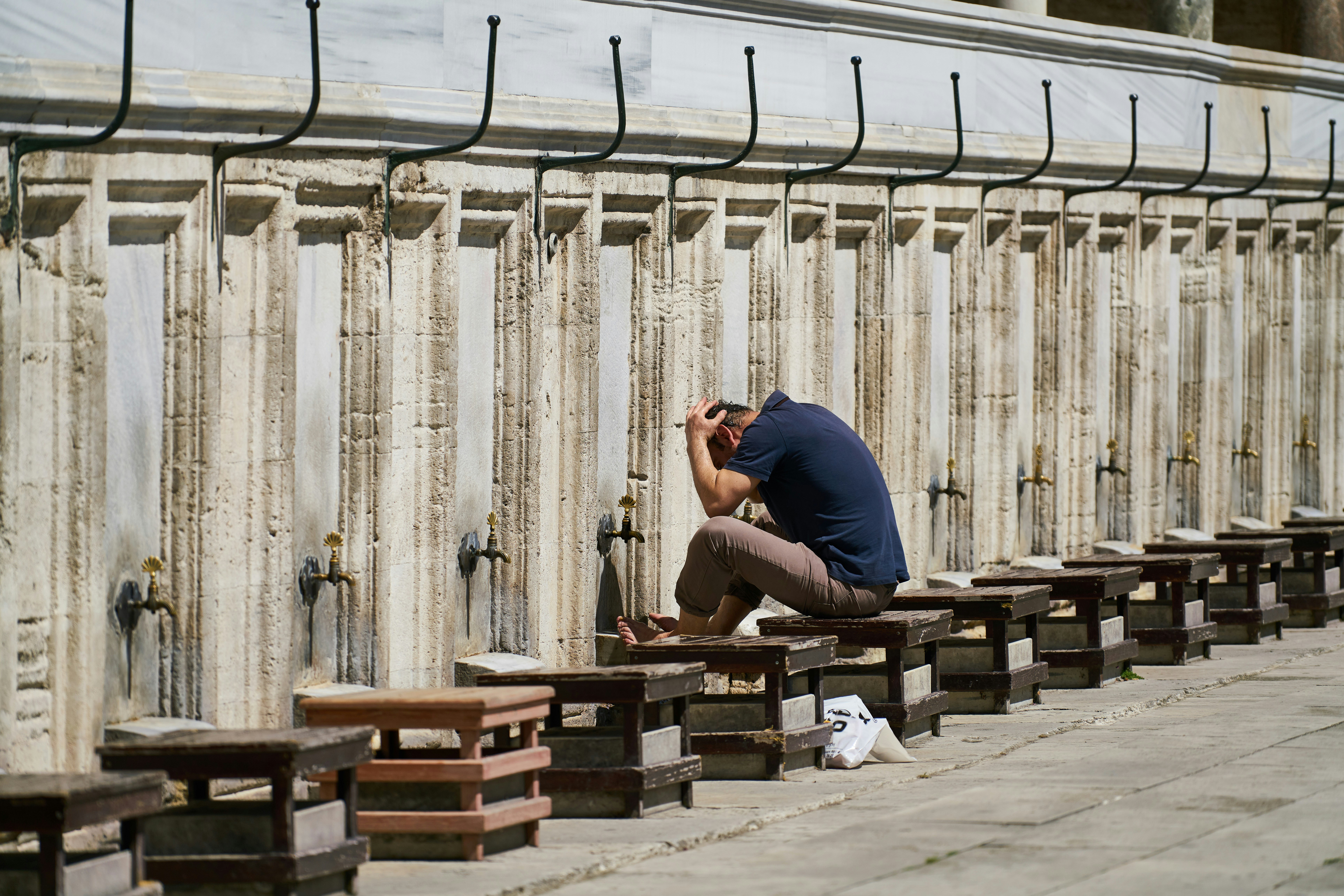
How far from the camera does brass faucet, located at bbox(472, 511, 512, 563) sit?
10.1 m

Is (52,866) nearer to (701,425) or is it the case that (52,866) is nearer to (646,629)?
(646,629)

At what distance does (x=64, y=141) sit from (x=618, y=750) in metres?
2.67

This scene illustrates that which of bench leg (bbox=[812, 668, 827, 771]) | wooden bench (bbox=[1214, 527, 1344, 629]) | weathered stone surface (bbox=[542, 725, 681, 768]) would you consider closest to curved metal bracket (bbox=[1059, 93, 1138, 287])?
wooden bench (bbox=[1214, 527, 1344, 629])

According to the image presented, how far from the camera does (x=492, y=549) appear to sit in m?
10.1

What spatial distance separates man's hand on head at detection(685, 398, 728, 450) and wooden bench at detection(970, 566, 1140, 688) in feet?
7.40

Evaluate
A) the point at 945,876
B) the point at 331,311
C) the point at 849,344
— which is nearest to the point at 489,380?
the point at 331,311

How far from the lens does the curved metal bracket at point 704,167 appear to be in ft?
36.2

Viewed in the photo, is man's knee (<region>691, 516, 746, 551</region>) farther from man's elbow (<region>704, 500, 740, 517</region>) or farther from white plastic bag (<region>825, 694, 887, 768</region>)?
white plastic bag (<region>825, 694, 887, 768</region>)

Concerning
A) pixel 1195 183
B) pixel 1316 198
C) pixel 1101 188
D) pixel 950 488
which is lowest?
pixel 950 488

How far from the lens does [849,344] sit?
1272 centimetres

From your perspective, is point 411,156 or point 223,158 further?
point 411,156

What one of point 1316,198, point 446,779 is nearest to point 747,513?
point 446,779

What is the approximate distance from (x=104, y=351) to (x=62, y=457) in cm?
39

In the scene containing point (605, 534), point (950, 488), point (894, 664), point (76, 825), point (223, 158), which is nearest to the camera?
point (76, 825)
